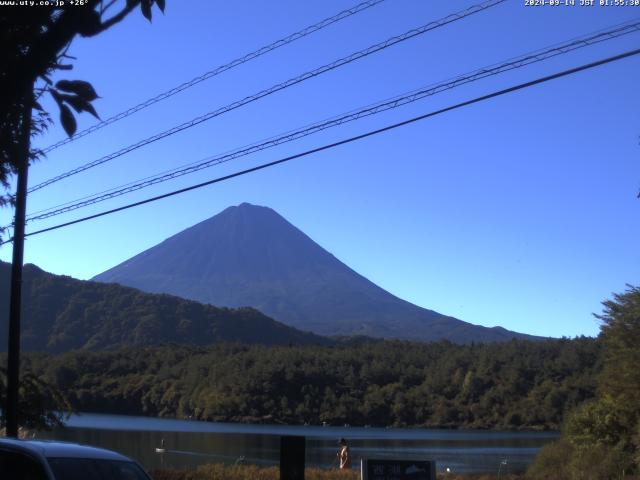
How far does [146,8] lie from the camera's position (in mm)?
5031

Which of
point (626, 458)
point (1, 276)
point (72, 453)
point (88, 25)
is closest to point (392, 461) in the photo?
point (72, 453)

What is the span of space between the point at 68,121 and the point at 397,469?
7.31 m

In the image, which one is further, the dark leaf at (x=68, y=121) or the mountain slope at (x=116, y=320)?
the mountain slope at (x=116, y=320)

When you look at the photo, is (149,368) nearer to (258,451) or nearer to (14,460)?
(258,451)

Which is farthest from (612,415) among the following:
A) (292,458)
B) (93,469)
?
(93,469)

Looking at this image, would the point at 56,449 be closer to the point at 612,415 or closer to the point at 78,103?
the point at 78,103

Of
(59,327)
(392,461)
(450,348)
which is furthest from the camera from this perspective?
(59,327)

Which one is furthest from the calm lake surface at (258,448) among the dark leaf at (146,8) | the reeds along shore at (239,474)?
the dark leaf at (146,8)

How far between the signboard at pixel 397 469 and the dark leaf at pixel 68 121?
22.7ft

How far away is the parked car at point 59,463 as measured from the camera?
9031 mm

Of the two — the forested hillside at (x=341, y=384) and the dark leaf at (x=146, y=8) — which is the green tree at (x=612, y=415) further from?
the forested hillside at (x=341, y=384)

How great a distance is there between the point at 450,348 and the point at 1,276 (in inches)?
2295

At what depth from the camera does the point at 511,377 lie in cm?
9381

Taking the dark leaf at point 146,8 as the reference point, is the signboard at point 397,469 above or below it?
below
